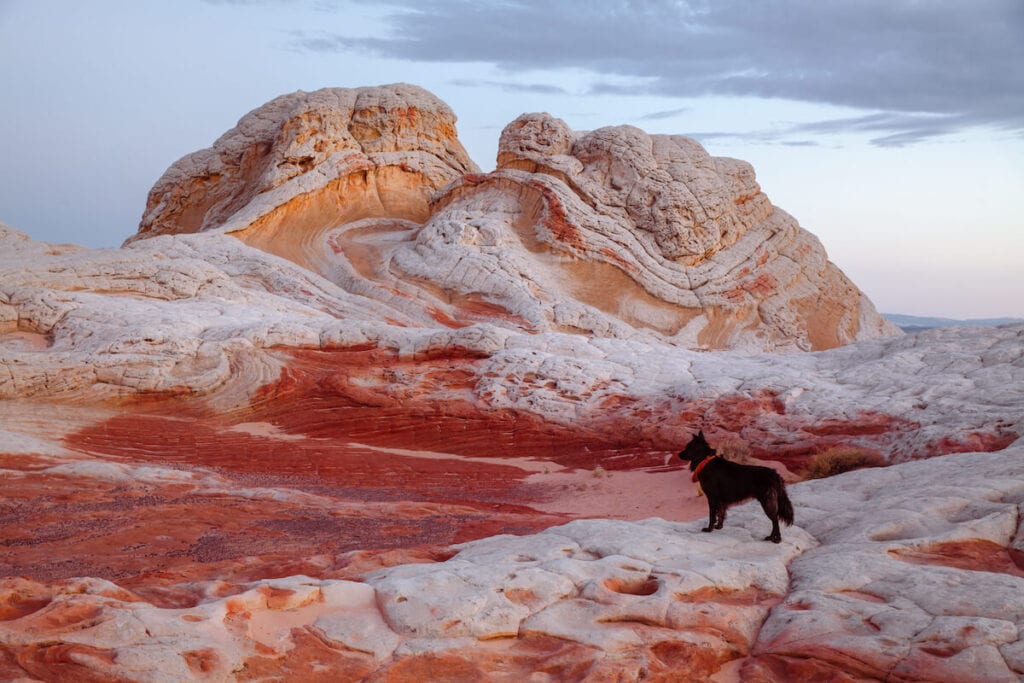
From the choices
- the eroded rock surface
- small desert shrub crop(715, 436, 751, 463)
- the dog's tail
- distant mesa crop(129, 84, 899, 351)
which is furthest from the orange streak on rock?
distant mesa crop(129, 84, 899, 351)

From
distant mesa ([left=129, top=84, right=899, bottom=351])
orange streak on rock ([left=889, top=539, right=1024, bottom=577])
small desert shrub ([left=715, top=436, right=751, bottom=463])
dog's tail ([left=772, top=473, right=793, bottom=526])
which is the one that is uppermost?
distant mesa ([left=129, top=84, right=899, bottom=351])

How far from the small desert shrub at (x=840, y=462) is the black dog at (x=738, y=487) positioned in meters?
5.06

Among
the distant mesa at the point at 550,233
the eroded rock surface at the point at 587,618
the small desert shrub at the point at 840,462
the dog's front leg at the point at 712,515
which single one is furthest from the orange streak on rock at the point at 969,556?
the distant mesa at the point at 550,233

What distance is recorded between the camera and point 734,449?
13.6 metres

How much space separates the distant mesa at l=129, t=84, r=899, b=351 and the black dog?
17917mm

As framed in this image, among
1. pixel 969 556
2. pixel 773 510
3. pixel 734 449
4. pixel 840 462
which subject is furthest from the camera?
pixel 734 449

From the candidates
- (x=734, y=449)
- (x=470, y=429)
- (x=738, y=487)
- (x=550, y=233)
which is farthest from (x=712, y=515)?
(x=550, y=233)

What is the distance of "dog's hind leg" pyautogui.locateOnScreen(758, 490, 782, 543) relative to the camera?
7332 mm

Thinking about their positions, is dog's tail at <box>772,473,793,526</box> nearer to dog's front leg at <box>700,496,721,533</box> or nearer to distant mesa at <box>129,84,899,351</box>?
dog's front leg at <box>700,496,721,533</box>

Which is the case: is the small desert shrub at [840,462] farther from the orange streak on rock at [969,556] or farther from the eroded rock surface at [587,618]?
the orange streak on rock at [969,556]

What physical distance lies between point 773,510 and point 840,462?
5860 millimetres

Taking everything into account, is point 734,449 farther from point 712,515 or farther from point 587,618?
point 587,618

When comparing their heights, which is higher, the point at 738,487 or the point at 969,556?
the point at 738,487

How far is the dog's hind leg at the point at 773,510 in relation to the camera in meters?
7.33
